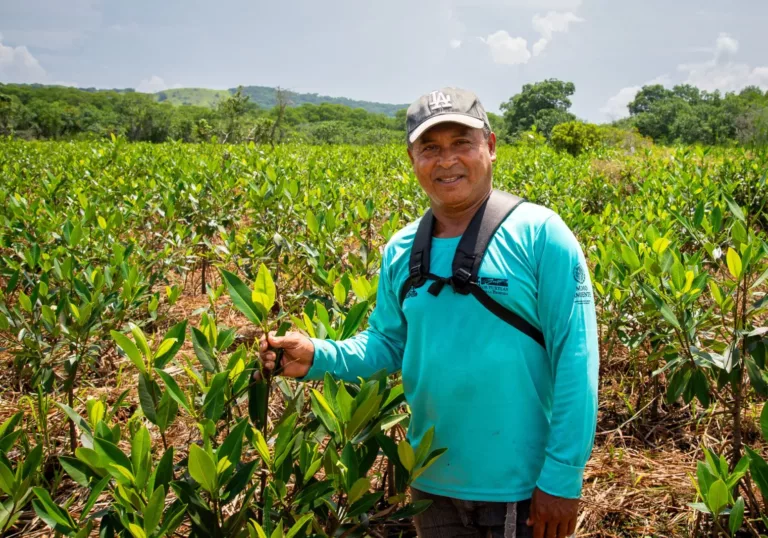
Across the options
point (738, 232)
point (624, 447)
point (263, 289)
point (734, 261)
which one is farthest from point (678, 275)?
point (263, 289)

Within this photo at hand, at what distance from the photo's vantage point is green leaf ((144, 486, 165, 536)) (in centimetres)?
95

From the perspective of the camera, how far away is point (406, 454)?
1.18 metres

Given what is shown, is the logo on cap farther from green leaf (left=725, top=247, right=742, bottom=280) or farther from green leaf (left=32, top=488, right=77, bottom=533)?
green leaf (left=32, top=488, right=77, bottom=533)

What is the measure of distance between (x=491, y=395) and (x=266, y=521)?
622mm

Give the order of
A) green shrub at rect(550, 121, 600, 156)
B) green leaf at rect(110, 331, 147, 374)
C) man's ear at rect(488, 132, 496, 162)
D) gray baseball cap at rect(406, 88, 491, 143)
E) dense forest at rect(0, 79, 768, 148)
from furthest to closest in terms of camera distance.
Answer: dense forest at rect(0, 79, 768, 148), green shrub at rect(550, 121, 600, 156), man's ear at rect(488, 132, 496, 162), gray baseball cap at rect(406, 88, 491, 143), green leaf at rect(110, 331, 147, 374)

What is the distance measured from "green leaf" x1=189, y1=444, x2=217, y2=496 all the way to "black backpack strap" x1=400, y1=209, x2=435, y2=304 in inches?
28.8

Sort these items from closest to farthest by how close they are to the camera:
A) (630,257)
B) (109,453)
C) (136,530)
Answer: (136,530), (109,453), (630,257)

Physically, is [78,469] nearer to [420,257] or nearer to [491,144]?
[420,257]

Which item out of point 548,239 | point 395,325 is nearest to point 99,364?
point 395,325

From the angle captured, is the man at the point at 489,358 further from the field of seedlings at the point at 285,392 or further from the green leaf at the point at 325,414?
the green leaf at the point at 325,414

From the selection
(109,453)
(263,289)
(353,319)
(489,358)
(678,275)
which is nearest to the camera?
(109,453)

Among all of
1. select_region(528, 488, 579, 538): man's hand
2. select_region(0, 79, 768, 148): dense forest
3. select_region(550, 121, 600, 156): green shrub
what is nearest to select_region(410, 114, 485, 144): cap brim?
select_region(528, 488, 579, 538): man's hand

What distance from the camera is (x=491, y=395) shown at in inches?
55.1

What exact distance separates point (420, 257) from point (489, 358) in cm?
33
